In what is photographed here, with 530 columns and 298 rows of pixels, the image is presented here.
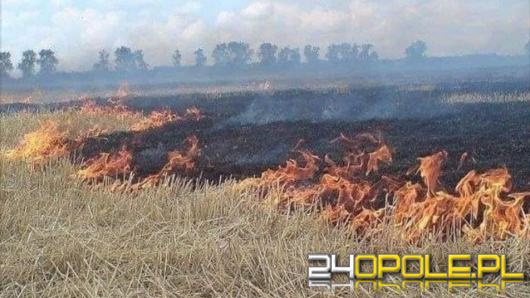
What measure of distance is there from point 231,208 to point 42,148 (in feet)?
18.9

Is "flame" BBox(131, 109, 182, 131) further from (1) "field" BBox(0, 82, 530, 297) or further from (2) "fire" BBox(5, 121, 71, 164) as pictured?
(2) "fire" BBox(5, 121, 71, 164)

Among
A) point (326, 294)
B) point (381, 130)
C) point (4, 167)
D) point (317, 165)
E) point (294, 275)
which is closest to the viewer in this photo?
point (326, 294)

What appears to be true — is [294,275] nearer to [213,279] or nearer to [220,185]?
[213,279]

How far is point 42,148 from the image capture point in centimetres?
1133

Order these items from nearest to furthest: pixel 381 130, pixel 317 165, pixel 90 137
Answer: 1. pixel 317 165
2. pixel 381 130
3. pixel 90 137

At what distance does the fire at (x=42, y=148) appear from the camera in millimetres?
10406

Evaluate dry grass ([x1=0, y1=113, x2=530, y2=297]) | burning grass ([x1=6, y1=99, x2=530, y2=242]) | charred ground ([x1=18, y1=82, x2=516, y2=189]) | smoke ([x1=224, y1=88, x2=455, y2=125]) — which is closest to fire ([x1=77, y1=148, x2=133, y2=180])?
burning grass ([x1=6, y1=99, x2=530, y2=242])

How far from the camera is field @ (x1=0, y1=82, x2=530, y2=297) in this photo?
17.0 feet

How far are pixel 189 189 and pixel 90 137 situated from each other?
20.6 feet

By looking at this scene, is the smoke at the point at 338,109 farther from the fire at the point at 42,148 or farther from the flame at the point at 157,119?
the fire at the point at 42,148

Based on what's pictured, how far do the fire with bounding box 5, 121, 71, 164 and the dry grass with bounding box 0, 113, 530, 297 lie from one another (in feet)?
8.42

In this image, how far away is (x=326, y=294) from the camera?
15.1 feet

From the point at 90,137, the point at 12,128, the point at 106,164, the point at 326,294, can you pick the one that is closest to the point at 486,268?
the point at 326,294

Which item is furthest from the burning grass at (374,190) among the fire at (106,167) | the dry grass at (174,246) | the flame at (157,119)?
the flame at (157,119)
